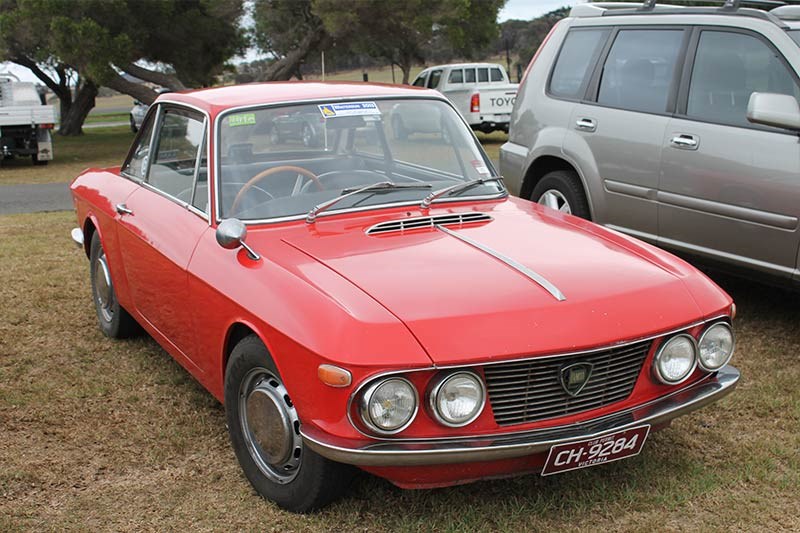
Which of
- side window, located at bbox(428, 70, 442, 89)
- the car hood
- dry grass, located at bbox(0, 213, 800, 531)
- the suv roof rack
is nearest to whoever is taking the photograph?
the car hood

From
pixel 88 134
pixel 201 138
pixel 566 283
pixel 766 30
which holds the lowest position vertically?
pixel 88 134

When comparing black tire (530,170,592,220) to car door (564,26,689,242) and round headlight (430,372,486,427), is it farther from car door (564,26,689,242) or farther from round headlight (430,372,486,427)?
round headlight (430,372,486,427)

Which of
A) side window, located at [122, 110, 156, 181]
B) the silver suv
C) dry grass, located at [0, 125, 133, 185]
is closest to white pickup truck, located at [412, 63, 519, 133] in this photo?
dry grass, located at [0, 125, 133, 185]

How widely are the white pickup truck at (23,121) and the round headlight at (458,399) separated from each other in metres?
16.4

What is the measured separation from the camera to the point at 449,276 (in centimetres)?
342

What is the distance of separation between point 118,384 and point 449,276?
242cm

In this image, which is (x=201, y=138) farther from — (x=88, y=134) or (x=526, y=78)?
(x=88, y=134)

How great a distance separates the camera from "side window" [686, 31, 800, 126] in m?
5.44

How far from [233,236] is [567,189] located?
11.7 ft

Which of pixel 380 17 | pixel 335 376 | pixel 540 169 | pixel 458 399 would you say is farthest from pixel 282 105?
pixel 380 17

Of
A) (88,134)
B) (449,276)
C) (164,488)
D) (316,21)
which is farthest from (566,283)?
(88,134)

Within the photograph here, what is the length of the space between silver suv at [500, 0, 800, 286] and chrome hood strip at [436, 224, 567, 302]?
2200 mm

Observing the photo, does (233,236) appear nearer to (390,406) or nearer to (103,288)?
(390,406)

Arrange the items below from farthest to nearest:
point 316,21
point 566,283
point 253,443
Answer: point 316,21, point 253,443, point 566,283
